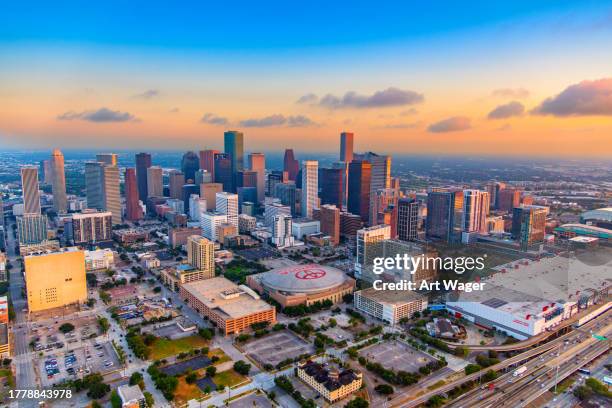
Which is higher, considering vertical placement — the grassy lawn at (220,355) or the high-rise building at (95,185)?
the high-rise building at (95,185)

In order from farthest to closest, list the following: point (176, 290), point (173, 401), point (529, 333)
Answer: point (176, 290) → point (529, 333) → point (173, 401)

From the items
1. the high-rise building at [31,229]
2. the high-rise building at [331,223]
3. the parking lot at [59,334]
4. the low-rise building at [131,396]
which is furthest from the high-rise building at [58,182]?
the low-rise building at [131,396]

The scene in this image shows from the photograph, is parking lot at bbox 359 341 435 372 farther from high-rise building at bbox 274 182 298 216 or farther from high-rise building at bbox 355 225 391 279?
high-rise building at bbox 274 182 298 216

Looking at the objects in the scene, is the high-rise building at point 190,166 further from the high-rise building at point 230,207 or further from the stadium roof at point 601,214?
the stadium roof at point 601,214

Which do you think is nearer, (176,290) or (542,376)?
(542,376)

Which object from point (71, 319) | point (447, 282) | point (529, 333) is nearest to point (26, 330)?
point (71, 319)

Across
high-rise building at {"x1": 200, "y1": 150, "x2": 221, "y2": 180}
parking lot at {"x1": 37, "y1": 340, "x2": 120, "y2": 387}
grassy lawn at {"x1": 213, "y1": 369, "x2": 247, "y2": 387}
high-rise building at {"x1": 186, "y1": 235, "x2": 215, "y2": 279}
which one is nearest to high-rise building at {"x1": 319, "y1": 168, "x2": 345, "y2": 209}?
high-rise building at {"x1": 200, "y1": 150, "x2": 221, "y2": 180}

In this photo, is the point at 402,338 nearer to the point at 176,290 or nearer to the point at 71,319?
the point at 176,290
